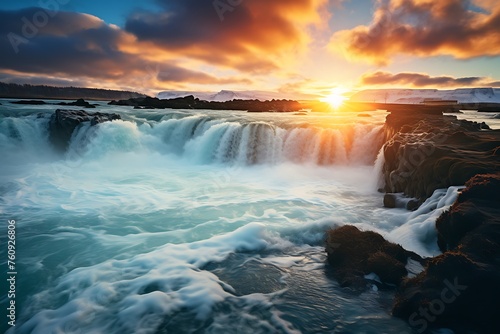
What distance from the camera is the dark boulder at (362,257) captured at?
210 inches

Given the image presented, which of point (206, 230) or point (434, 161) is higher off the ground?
point (434, 161)

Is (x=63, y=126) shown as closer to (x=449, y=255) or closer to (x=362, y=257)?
(x=362, y=257)

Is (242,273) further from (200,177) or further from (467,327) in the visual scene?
(200,177)

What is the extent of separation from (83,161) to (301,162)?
1448cm

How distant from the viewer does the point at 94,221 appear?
941cm

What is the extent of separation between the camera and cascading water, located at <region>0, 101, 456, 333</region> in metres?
4.88

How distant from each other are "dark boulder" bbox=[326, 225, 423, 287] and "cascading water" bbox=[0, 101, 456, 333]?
12.4 inches

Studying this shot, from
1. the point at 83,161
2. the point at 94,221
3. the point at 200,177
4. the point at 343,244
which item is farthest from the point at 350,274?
the point at 83,161

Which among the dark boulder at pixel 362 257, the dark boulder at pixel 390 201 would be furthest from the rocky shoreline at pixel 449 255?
the dark boulder at pixel 390 201

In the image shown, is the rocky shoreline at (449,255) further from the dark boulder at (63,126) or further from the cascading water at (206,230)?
the dark boulder at (63,126)

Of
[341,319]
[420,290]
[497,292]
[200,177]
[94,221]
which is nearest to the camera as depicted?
[497,292]

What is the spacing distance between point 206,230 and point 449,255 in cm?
619

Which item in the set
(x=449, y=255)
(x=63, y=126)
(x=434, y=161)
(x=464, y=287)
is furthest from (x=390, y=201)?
(x=63, y=126)

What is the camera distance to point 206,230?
869 centimetres
